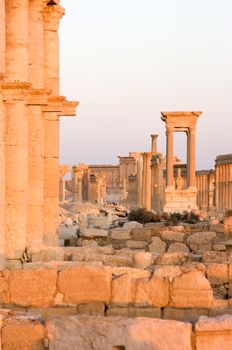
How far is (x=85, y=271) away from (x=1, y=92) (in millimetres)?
5305

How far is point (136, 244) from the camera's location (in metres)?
17.2

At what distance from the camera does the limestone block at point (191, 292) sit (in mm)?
7969

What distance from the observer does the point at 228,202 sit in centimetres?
5544

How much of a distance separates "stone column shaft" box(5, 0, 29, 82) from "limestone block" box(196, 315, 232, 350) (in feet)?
29.8

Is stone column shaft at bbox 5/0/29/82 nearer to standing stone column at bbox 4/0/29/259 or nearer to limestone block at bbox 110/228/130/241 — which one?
standing stone column at bbox 4/0/29/259

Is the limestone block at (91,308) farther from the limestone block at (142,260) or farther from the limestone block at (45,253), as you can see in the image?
the limestone block at (45,253)

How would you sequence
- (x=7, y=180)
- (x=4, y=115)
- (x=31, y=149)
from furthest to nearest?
(x=31, y=149)
(x=7, y=180)
(x=4, y=115)

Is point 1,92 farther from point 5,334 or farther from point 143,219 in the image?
point 143,219

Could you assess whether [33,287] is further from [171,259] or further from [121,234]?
[121,234]

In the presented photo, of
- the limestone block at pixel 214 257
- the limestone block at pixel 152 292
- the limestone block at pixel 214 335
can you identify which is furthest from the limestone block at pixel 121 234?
the limestone block at pixel 214 335

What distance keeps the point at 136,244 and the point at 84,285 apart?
904cm

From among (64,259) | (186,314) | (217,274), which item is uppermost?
(217,274)

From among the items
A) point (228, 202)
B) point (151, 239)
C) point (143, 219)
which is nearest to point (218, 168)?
point (228, 202)

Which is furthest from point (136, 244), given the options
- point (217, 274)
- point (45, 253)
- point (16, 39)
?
point (217, 274)
